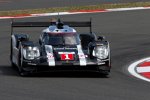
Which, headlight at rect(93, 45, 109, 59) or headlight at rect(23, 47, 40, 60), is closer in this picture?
headlight at rect(23, 47, 40, 60)

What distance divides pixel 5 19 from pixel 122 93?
15893mm

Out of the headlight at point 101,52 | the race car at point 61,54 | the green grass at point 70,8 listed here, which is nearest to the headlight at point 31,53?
the race car at point 61,54

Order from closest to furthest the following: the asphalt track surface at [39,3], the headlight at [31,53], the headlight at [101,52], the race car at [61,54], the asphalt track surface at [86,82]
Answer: the asphalt track surface at [86,82]
the race car at [61,54]
the headlight at [31,53]
the headlight at [101,52]
the asphalt track surface at [39,3]

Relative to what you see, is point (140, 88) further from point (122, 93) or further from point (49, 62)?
point (49, 62)

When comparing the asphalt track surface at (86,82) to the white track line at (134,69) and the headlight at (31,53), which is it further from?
the headlight at (31,53)

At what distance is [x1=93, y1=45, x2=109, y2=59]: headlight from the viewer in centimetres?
1473

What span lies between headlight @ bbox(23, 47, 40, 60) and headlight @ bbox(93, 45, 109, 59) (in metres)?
1.20

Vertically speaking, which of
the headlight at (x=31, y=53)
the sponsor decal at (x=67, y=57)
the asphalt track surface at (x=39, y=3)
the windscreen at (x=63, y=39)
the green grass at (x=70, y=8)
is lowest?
the asphalt track surface at (x=39, y=3)

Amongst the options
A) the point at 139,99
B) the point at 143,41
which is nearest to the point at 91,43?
the point at 139,99

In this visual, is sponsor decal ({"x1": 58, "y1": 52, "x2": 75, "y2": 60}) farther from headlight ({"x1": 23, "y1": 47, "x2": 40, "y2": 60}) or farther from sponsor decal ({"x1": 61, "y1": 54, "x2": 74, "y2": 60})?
headlight ({"x1": 23, "y1": 47, "x2": 40, "y2": 60})

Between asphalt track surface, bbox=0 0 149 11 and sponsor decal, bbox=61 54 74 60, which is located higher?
sponsor decal, bbox=61 54 74 60

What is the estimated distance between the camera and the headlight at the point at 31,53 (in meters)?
14.5

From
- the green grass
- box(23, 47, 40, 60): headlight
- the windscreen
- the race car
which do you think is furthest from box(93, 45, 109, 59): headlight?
the green grass

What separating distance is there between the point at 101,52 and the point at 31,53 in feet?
4.77
